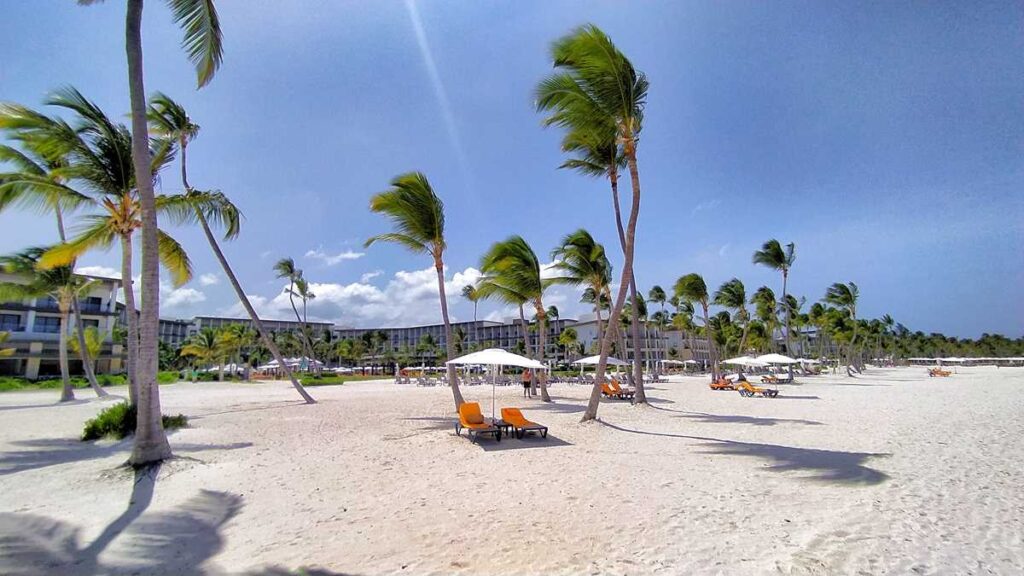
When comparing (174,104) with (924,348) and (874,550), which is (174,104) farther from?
(924,348)

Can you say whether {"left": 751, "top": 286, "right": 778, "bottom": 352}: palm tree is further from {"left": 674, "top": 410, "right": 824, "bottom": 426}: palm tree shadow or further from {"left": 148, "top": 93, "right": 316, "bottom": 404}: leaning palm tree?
{"left": 148, "top": 93, "right": 316, "bottom": 404}: leaning palm tree

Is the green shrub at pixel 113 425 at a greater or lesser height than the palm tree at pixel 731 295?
lesser

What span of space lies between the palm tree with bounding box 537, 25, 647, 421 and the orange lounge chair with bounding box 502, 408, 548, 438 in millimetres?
2398

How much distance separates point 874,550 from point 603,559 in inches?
97.9

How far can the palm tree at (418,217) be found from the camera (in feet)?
48.6

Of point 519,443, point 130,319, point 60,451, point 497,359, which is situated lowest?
point 519,443

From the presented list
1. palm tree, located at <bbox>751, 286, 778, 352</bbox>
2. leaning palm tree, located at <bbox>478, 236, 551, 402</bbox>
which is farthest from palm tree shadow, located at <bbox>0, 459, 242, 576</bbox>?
palm tree, located at <bbox>751, 286, 778, 352</bbox>

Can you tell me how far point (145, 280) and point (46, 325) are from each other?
55750 mm

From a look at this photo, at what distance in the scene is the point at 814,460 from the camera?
789 centimetres

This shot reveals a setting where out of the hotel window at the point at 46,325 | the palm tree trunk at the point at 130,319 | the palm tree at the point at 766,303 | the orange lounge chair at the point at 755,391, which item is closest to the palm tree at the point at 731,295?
the palm tree at the point at 766,303

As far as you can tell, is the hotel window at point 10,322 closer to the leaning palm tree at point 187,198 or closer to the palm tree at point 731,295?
the leaning palm tree at point 187,198

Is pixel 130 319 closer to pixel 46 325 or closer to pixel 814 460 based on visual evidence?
pixel 814 460

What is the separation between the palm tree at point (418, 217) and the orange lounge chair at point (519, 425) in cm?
391

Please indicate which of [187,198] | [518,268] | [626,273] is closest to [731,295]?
[518,268]
